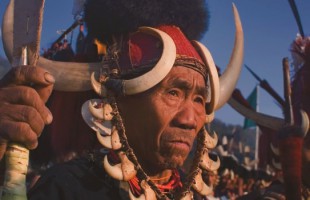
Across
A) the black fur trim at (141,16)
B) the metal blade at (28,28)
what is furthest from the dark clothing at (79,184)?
the black fur trim at (141,16)

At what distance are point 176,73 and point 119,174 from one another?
0.67 meters

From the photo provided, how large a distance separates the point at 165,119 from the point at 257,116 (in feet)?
6.40

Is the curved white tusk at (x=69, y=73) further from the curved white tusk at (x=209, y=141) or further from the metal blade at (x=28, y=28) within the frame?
the metal blade at (x=28, y=28)

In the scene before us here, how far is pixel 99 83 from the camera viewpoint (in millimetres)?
2760

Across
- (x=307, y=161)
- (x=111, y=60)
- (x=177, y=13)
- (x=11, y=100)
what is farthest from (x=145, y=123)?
(x=307, y=161)

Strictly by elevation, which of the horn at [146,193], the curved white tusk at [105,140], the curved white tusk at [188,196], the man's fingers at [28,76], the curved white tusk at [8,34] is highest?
the curved white tusk at [8,34]

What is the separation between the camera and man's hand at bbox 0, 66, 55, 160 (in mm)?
1646

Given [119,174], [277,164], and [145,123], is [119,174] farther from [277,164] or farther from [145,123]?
[277,164]

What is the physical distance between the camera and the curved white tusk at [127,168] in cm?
254

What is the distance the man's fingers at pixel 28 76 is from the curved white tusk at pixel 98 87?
3.31ft

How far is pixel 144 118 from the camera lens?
2.62 meters

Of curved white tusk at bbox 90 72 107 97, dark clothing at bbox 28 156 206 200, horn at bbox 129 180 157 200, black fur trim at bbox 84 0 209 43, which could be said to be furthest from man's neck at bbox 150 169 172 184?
black fur trim at bbox 84 0 209 43

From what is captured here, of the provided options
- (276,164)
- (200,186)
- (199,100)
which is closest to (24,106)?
(199,100)

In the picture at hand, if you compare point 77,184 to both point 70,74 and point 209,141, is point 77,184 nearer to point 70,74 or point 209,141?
point 70,74
